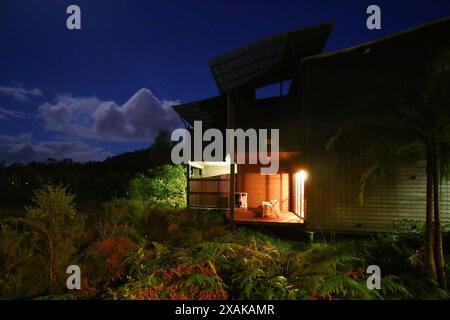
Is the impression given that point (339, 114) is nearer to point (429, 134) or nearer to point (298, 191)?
point (429, 134)

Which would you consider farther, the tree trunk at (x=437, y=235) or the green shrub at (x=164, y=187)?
the green shrub at (x=164, y=187)

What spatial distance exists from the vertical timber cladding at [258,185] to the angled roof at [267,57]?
5.05 m

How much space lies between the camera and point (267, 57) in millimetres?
10742

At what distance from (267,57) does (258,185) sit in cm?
731

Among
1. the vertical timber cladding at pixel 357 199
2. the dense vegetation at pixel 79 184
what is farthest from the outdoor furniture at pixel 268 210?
the dense vegetation at pixel 79 184

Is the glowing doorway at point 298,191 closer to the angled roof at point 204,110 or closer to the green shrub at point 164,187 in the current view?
the angled roof at point 204,110

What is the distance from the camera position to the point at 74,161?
39.5 meters

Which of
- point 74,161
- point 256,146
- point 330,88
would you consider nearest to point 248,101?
point 256,146

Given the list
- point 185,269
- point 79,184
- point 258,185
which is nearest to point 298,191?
point 258,185

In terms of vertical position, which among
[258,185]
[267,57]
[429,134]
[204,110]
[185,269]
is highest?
[267,57]

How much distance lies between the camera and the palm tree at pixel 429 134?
559 cm

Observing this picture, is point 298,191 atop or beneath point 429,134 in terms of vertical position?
beneath

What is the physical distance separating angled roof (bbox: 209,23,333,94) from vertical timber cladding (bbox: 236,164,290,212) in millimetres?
5052

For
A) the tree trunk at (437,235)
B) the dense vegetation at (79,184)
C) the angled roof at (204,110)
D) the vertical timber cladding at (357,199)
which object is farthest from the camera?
the dense vegetation at (79,184)
